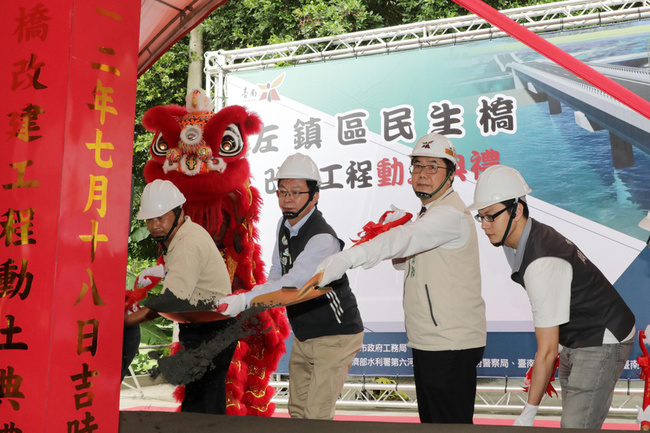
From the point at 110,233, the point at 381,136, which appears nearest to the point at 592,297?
the point at 110,233

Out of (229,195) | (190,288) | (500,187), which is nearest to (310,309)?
(190,288)

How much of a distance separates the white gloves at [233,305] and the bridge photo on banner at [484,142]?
7.58ft

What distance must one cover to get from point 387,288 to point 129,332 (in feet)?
8.36

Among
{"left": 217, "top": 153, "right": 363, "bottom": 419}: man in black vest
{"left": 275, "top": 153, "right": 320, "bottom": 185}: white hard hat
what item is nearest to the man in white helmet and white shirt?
{"left": 217, "top": 153, "right": 363, "bottom": 419}: man in black vest

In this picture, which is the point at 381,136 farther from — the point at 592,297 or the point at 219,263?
the point at 592,297

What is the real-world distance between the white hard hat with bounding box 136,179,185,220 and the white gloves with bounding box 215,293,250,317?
0.57 meters

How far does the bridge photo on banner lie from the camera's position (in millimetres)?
4758

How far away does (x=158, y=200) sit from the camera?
324 cm

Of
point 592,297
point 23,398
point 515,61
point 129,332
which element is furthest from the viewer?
point 515,61

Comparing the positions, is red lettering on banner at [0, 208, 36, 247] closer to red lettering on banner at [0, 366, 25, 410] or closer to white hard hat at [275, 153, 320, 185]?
red lettering on banner at [0, 366, 25, 410]

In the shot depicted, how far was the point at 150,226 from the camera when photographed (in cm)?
328

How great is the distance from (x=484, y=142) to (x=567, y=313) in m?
3.02

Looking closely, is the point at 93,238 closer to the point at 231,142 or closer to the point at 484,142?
the point at 231,142

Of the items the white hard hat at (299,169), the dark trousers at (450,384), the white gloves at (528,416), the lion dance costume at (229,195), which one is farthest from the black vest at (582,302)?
the lion dance costume at (229,195)
